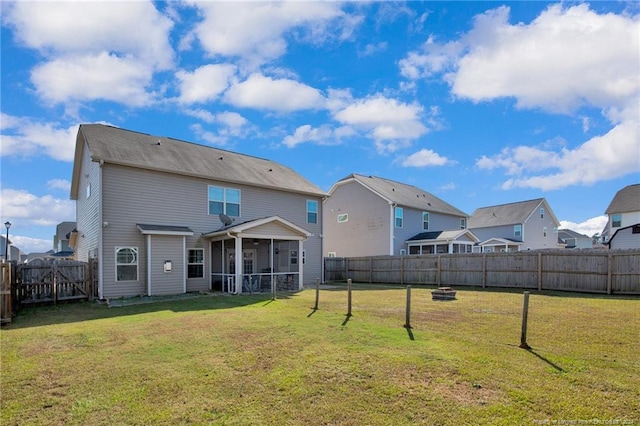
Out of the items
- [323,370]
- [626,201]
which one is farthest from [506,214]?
[323,370]

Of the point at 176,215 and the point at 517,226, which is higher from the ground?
the point at 176,215

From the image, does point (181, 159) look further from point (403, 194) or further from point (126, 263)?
point (403, 194)

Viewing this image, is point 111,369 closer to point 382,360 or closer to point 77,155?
point 382,360

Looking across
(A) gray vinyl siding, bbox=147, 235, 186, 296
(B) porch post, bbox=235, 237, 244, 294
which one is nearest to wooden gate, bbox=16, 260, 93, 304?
(A) gray vinyl siding, bbox=147, 235, 186, 296

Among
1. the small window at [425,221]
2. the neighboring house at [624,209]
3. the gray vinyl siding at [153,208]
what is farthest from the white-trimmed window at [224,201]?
the neighboring house at [624,209]

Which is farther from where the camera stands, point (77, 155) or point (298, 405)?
point (77, 155)

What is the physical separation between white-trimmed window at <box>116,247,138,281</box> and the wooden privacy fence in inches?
530

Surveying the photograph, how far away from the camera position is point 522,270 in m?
16.8

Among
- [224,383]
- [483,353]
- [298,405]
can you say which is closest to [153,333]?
[224,383]

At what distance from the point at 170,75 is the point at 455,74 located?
11.2 metres

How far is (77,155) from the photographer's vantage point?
1939 cm

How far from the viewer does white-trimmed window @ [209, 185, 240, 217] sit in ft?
59.6

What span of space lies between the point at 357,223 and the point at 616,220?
2772 centimetres

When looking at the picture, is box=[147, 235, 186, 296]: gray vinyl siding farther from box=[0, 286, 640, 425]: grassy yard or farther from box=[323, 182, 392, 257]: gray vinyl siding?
box=[323, 182, 392, 257]: gray vinyl siding
